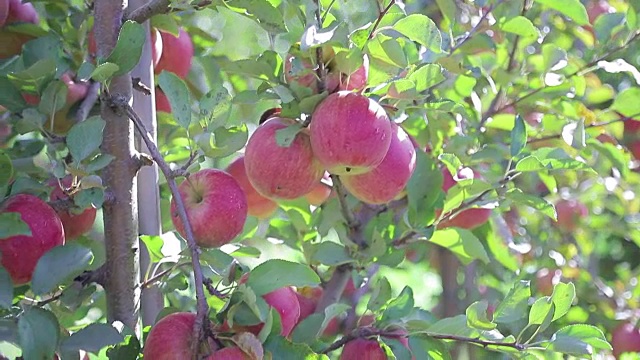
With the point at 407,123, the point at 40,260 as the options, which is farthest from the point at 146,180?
the point at 407,123

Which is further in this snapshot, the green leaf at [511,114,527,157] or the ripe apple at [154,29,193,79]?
the ripe apple at [154,29,193,79]

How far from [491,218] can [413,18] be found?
59 cm

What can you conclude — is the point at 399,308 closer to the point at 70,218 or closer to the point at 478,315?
the point at 478,315

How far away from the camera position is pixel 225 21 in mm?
1225

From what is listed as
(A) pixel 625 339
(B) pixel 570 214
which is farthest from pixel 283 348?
(B) pixel 570 214

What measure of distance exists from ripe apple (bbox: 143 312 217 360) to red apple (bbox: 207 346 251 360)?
16 millimetres

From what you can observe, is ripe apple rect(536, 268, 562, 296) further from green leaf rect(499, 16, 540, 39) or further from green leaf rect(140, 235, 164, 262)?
green leaf rect(140, 235, 164, 262)

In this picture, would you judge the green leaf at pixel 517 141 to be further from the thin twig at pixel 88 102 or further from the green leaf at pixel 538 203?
the thin twig at pixel 88 102

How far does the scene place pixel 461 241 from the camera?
1.00m

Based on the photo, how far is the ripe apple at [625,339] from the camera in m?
1.55

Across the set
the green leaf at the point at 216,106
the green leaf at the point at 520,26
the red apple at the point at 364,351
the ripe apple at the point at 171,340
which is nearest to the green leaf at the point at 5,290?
the ripe apple at the point at 171,340

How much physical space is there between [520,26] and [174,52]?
1.47 feet

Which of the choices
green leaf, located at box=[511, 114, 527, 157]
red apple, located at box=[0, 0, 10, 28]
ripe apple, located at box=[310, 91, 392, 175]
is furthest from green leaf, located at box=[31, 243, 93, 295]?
green leaf, located at box=[511, 114, 527, 157]

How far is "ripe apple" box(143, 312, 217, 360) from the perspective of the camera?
2.35 feet
